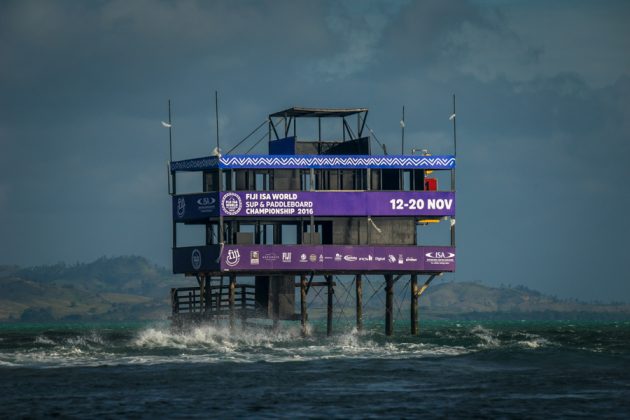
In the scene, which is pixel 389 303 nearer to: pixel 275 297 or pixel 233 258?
pixel 275 297

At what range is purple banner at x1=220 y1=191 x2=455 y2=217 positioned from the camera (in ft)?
266

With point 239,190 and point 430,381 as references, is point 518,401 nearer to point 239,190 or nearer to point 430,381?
point 430,381

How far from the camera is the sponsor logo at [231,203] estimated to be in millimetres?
80750

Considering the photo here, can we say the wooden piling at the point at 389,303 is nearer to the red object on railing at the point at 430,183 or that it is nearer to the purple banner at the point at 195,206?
the red object on railing at the point at 430,183

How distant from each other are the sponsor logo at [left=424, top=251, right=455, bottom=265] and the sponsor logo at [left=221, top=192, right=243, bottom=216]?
12.4m

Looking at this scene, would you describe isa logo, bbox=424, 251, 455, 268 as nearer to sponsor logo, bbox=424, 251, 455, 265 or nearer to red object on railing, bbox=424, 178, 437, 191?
sponsor logo, bbox=424, 251, 455, 265

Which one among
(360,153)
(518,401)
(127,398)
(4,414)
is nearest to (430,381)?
(518,401)

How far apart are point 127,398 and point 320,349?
27115mm

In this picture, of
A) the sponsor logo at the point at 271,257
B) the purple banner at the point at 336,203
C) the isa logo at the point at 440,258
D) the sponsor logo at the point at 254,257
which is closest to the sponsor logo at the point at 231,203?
the purple banner at the point at 336,203

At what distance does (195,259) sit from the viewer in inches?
3310

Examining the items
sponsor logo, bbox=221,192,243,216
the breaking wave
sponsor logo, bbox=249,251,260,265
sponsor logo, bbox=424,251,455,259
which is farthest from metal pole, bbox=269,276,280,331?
sponsor logo, bbox=424,251,455,259

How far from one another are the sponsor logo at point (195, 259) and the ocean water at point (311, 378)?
4013 millimetres

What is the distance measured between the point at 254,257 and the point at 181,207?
617 centimetres

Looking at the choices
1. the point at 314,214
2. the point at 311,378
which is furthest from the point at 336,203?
the point at 311,378
